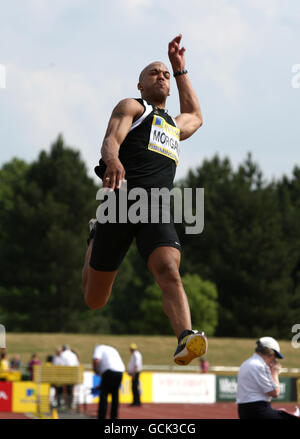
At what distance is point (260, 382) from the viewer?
9133 millimetres

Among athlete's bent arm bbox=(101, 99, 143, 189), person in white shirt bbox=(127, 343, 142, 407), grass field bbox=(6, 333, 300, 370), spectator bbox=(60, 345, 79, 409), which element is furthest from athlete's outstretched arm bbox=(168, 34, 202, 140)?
grass field bbox=(6, 333, 300, 370)

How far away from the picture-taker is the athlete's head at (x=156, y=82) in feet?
19.9

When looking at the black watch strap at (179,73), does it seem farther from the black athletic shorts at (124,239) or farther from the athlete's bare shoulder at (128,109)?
the black athletic shorts at (124,239)

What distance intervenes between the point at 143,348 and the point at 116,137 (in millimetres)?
52912

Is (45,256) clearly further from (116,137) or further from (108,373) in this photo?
(116,137)

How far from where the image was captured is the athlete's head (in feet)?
19.9

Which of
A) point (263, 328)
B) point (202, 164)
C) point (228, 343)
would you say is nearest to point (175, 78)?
point (228, 343)

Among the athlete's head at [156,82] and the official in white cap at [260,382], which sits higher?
the athlete's head at [156,82]

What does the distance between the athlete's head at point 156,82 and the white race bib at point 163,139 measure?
0.21m

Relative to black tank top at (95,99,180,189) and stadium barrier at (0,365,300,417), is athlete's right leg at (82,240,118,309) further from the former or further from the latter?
stadium barrier at (0,365,300,417)

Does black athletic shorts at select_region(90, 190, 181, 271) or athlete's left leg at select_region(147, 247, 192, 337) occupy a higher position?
black athletic shorts at select_region(90, 190, 181, 271)

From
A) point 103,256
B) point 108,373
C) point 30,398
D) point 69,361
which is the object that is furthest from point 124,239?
point 69,361

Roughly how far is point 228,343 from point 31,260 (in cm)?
1906

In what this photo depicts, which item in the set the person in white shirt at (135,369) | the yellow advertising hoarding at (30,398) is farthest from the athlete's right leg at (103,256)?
the person in white shirt at (135,369)
